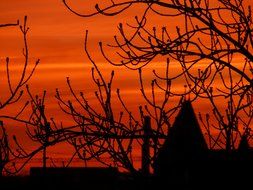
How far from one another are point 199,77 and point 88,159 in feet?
6.09

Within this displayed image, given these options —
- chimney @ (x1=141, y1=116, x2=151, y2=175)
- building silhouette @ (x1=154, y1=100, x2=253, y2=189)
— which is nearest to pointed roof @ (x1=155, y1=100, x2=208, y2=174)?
building silhouette @ (x1=154, y1=100, x2=253, y2=189)

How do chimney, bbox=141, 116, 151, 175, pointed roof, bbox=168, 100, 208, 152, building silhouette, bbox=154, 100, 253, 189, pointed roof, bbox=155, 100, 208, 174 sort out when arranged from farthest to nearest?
1. pointed roof, bbox=168, 100, 208, 152
2. pointed roof, bbox=155, 100, 208, 174
3. chimney, bbox=141, 116, 151, 175
4. building silhouette, bbox=154, 100, 253, 189

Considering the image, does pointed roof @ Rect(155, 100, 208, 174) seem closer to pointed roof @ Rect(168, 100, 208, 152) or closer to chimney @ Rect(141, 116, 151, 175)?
pointed roof @ Rect(168, 100, 208, 152)

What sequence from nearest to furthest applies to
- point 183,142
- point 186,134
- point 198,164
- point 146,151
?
point 198,164 → point 146,151 → point 183,142 → point 186,134

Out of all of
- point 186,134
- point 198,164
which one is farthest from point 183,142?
point 198,164

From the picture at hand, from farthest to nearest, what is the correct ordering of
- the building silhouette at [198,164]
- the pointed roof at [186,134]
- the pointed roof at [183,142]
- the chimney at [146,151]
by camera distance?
the pointed roof at [186,134], the pointed roof at [183,142], the chimney at [146,151], the building silhouette at [198,164]

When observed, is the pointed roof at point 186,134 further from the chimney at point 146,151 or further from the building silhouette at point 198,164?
the chimney at point 146,151

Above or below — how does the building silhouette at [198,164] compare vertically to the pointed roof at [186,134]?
below

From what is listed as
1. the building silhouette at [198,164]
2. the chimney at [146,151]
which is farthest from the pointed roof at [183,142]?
the chimney at [146,151]

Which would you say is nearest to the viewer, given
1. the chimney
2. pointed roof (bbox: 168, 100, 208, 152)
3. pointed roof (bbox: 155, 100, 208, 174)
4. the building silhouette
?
the building silhouette

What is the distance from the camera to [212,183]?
31.2 ft

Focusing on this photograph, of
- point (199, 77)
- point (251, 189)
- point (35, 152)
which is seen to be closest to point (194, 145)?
point (199, 77)

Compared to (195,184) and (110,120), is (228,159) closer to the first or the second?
(195,184)

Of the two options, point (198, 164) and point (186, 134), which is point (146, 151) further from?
point (186, 134)
